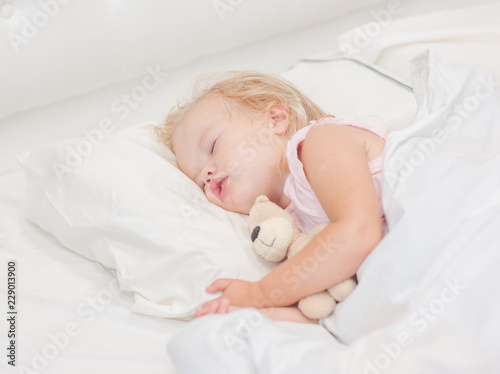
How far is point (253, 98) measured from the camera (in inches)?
50.2

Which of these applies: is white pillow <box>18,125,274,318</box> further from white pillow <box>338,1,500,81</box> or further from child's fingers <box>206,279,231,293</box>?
white pillow <box>338,1,500,81</box>

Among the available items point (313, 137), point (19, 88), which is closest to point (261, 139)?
point (313, 137)

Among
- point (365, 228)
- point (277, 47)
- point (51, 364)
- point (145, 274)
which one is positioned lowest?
point (51, 364)

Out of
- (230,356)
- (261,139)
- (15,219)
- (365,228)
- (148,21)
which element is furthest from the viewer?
(148,21)

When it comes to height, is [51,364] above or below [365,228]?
below

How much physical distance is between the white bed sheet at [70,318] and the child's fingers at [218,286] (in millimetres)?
90

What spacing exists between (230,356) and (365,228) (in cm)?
27

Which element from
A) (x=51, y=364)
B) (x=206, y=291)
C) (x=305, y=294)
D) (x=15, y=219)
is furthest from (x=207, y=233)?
(x=15, y=219)

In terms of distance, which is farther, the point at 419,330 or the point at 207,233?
the point at 207,233

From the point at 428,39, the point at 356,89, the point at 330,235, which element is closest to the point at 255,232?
the point at 330,235

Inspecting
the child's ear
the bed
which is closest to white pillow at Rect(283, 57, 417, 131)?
the bed

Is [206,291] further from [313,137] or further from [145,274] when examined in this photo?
[313,137]

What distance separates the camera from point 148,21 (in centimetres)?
156

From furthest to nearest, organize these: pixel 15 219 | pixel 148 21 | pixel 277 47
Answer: pixel 277 47 < pixel 148 21 < pixel 15 219
